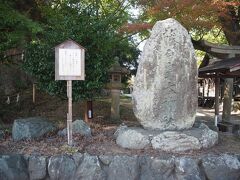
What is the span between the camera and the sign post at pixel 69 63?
23.7 ft

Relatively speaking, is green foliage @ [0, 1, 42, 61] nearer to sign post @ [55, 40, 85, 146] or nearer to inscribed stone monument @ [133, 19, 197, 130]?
sign post @ [55, 40, 85, 146]

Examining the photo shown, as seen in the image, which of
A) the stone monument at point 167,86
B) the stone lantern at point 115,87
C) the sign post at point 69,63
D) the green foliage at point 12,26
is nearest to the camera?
the sign post at point 69,63

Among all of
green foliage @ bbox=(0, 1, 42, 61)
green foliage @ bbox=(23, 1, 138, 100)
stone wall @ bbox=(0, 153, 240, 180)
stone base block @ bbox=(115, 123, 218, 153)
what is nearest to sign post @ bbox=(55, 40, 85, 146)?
stone wall @ bbox=(0, 153, 240, 180)

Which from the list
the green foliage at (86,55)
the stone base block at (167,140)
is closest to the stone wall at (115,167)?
the stone base block at (167,140)

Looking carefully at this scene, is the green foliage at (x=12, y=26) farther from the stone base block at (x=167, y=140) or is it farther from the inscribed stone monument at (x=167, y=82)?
the stone base block at (x=167, y=140)

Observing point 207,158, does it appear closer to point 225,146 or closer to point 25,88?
point 225,146

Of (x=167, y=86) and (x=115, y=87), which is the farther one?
(x=115, y=87)

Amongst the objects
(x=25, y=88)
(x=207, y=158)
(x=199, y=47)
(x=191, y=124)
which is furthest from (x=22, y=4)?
(x=207, y=158)

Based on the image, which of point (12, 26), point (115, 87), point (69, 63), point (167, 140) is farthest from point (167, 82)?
point (115, 87)

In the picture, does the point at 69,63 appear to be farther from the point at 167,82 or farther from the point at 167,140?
the point at 167,140

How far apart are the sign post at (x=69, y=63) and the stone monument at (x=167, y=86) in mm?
1324

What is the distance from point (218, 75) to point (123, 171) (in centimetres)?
737

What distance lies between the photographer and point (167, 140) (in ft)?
23.1

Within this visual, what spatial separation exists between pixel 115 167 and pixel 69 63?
2330 millimetres
